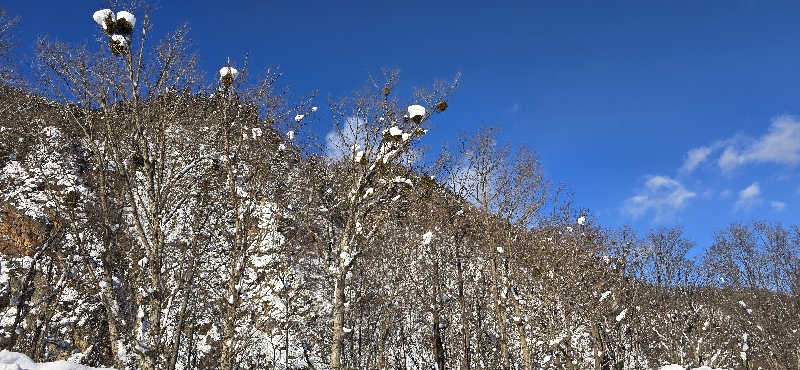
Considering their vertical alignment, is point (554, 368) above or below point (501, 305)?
below

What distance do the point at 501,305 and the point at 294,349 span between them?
847 cm

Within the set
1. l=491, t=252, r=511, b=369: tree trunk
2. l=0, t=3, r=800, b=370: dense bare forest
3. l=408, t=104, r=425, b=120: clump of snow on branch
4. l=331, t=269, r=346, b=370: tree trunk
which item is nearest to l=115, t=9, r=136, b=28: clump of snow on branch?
l=0, t=3, r=800, b=370: dense bare forest

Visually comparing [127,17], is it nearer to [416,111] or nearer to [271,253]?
[416,111]

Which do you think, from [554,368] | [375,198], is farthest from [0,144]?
[554,368]

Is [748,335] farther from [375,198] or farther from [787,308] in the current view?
[375,198]

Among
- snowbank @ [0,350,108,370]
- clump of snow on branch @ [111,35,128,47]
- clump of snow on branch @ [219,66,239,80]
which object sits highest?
clump of snow on branch @ [219,66,239,80]

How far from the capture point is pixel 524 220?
669 inches

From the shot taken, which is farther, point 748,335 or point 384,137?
point 748,335

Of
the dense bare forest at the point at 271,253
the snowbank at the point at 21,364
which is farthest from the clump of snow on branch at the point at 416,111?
the snowbank at the point at 21,364

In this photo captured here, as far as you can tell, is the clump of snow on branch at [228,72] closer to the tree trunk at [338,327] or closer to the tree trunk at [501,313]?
the tree trunk at [338,327]

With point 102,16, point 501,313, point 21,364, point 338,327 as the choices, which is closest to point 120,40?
point 102,16

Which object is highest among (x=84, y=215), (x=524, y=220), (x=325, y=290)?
(x=84, y=215)

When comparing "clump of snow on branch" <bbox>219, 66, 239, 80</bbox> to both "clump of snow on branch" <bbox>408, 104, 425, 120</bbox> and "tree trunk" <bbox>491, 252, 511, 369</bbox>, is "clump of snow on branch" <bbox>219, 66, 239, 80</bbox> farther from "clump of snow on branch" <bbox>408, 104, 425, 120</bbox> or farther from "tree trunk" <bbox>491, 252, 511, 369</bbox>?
"tree trunk" <bbox>491, 252, 511, 369</bbox>

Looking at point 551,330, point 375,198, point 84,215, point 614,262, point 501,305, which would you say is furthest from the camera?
point 614,262
